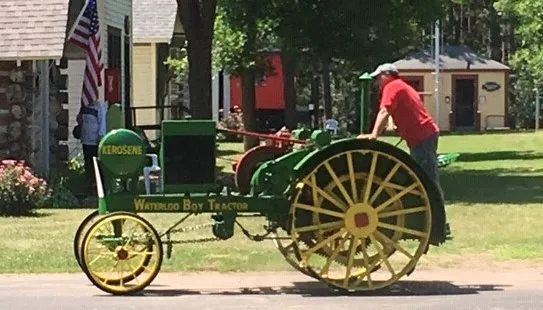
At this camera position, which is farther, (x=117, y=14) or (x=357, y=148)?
(x=117, y=14)

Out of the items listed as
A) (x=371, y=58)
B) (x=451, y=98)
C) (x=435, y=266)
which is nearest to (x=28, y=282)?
(x=435, y=266)

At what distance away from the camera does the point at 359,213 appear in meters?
11.0

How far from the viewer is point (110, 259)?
35.9ft

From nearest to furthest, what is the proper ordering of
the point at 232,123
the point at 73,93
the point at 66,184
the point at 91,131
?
the point at 91,131 < the point at 66,184 < the point at 73,93 < the point at 232,123

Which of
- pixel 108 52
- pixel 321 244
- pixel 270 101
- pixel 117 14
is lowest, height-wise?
pixel 321 244

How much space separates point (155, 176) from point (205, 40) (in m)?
6.97

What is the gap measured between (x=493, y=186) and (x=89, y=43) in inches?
316

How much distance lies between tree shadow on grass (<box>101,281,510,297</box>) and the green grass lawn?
1.21m

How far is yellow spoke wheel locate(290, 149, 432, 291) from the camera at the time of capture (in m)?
11.0

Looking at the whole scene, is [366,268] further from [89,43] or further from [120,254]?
[89,43]

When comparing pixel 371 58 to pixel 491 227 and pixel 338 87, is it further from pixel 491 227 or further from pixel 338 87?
pixel 338 87

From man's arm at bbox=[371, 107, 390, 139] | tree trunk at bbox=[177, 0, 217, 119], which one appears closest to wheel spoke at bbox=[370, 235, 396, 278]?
man's arm at bbox=[371, 107, 390, 139]

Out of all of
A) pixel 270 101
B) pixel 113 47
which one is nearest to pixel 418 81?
pixel 270 101

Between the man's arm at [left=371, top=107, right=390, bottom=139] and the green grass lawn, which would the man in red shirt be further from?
the green grass lawn
